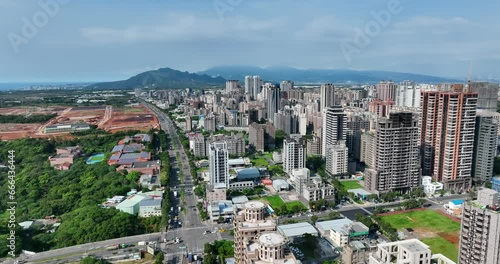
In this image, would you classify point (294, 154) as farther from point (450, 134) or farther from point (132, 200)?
point (132, 200)

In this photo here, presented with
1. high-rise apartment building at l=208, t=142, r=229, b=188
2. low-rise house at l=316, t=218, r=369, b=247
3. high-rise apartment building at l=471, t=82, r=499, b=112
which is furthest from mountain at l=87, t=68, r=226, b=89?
low-rise house at l=316, t=218, r=369, b=247

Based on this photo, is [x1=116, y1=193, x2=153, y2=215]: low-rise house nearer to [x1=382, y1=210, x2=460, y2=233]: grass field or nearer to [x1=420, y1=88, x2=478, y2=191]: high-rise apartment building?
[x1=382, y1=210, x2=460, y2=233]: grass field

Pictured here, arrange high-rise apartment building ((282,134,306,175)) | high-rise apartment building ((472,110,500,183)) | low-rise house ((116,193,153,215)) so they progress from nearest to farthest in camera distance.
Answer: low-rise house ((116,193,153,215)) → high-rise apartment building ((472,110,500,183)) → high-rise apartment building ((282,134,306,175))

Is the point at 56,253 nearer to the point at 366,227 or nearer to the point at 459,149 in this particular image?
the point at 366,227

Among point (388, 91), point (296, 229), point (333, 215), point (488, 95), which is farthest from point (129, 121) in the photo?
point (488, 95)

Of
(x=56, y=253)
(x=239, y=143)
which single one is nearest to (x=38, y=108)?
(x=239, y=143)

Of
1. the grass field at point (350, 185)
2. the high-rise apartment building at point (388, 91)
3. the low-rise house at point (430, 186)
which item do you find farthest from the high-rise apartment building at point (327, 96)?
the low-rise house at point (430, 186)

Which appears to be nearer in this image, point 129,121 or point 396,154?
point 396,154
